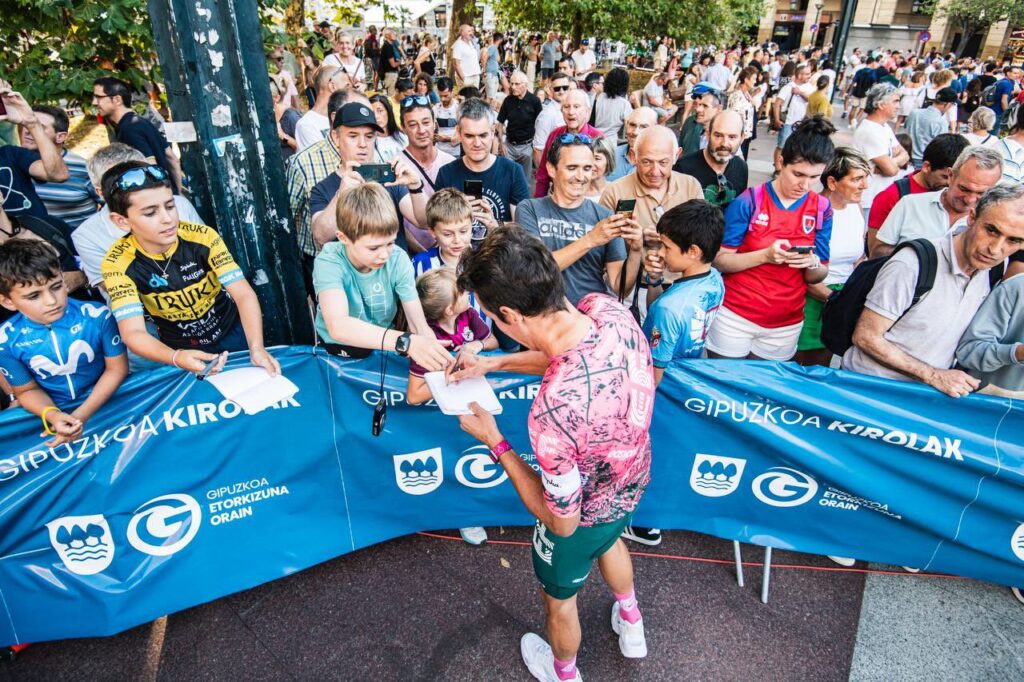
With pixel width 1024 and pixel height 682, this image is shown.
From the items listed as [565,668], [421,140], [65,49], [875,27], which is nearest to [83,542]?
[565,668]

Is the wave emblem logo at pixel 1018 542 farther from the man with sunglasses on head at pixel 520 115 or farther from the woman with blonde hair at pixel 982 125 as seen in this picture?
the man with sunglasses on head at pixel 520 115

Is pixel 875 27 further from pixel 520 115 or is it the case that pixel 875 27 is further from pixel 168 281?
pixel 168 281

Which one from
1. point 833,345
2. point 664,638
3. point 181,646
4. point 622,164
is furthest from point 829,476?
point 622,164

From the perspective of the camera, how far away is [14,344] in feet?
9.00

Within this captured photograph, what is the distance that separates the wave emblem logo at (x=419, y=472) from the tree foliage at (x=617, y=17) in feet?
47.6

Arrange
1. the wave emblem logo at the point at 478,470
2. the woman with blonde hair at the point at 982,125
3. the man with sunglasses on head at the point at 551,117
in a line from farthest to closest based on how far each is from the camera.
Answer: the man with sunglasses on head at the point at 551,117, the woman with blonde hair at the point at 982,125, the wave emblem logo at the point at 478,470

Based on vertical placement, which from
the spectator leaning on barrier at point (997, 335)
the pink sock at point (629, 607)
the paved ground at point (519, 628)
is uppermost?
the spectator leaning on barrier at point (997, 335)

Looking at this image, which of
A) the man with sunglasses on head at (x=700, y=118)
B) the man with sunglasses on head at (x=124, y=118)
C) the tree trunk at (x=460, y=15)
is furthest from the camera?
the tree trunk at (x=460, y=15)

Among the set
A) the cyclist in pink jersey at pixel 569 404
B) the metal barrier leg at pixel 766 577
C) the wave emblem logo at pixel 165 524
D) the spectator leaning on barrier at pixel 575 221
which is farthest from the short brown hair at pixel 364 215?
the metal barrier leg at pixel 766 577

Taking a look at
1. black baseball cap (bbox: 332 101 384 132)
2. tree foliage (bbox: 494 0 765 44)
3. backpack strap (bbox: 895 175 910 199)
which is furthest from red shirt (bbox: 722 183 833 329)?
tree foliage (bbox: 494 0 765 44)

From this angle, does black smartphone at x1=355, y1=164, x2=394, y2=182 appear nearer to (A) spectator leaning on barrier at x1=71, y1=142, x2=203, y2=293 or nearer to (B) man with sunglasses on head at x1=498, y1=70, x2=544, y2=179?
(A) spectator leaning on barrier at x1=71, y1=142, x2=203, y2=293

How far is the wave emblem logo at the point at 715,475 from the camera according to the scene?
329 cm

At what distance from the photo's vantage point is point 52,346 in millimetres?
2791

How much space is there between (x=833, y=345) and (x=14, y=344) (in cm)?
409
